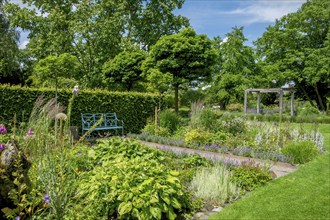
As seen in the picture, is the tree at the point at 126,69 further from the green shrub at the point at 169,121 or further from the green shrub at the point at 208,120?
the green shrub at the point at 208,120

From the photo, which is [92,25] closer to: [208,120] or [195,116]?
[195,116]

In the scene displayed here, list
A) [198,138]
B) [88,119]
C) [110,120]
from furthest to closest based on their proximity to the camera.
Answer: [110,120]
[88,119]
[198,138]

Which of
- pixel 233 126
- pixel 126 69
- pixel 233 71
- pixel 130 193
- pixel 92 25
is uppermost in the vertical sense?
pixel 92 25

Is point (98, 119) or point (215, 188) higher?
point (98, 119)

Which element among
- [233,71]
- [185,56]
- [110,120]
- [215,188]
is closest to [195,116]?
[110,120]

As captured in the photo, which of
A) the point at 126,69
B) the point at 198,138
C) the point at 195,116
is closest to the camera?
the point at 198,138

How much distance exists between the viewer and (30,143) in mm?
3500

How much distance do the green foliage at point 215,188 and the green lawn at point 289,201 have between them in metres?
0.16

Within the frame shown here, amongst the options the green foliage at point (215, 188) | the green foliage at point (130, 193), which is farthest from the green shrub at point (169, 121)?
the green foliage at point (130, 193)

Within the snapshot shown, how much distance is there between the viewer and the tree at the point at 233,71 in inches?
811

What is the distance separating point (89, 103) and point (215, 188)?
6.47m

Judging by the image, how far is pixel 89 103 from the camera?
9.15 meters

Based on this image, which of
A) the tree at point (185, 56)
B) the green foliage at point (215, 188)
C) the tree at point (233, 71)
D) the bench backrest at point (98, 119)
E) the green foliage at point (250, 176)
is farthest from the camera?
the tree at point (233, 71)

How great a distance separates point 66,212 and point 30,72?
20.6m
